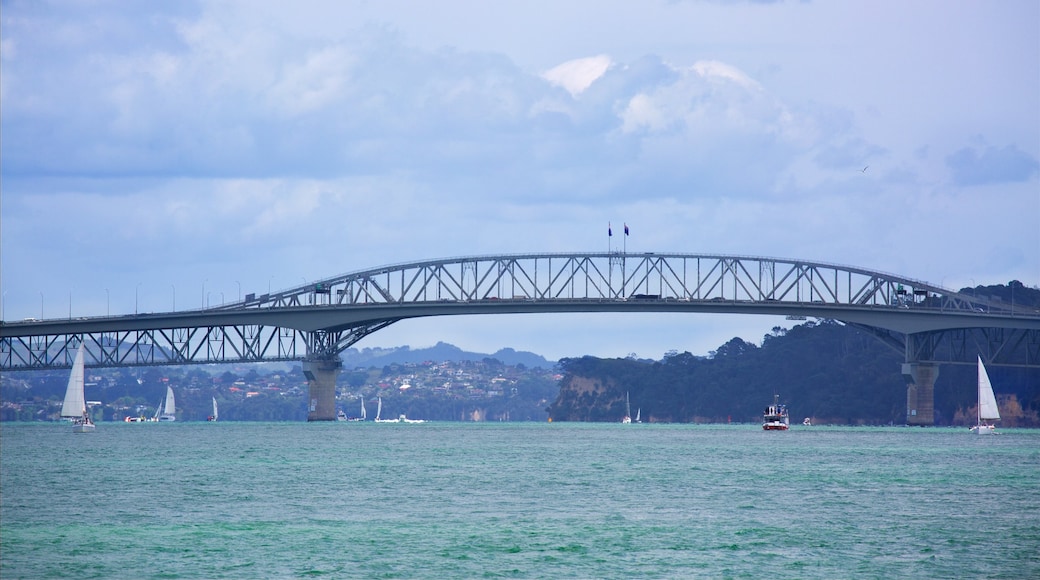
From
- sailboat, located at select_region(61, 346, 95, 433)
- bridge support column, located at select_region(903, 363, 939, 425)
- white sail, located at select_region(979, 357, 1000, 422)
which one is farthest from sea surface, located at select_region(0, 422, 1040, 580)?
bridge support column, located at select_region(903, 363, 939, 425)

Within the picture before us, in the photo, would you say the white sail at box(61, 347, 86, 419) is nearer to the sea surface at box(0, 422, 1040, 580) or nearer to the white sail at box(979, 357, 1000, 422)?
the sea surface at box(0, 422, 1040, 580)

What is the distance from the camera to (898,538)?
44281 mm

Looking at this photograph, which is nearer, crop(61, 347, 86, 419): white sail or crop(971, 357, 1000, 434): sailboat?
crop(61, 347, 86, 419): white sail

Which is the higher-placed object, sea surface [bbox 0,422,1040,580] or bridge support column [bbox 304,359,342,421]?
bridge support column [bbox 304,359,342,421]

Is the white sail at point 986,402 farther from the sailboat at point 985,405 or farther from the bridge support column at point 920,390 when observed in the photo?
the bridge support column at point 920,390

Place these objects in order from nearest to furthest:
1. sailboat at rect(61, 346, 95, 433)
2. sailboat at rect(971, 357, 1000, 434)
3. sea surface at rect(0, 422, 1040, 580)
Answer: sea surface at rect(0, 422, 1040, 580) → sailboat at rect(61, 346, 95, 433) → sailboat at rect(971, 357, 1000, 434)

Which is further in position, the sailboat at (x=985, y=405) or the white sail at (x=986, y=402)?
the sailboat at (x=985, y=405)

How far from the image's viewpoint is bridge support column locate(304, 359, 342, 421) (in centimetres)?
17225

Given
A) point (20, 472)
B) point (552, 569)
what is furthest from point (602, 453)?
point (552, 569)

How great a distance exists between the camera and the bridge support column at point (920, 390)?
171375mm

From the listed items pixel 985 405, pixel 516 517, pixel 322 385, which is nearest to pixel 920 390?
pixel 985 405

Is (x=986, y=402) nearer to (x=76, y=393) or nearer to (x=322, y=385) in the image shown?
(x=322, y=385)

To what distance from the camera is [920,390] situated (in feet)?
570

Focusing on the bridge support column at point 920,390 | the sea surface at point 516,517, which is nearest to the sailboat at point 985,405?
the bridge support column at point 920,390
